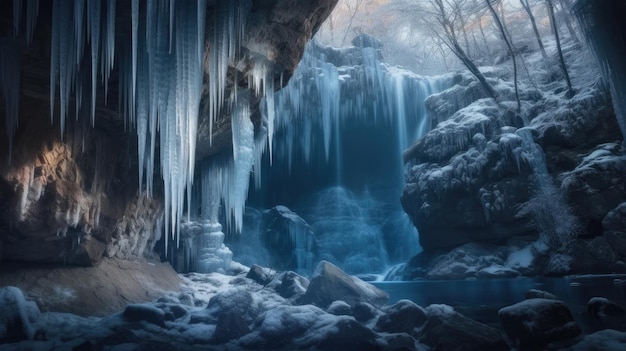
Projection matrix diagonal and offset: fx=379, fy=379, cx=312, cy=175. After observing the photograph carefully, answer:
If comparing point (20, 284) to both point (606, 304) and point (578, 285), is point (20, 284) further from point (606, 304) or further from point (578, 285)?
point (578, 285)

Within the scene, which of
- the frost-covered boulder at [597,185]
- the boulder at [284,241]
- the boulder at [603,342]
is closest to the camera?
the boulder at [603,342]

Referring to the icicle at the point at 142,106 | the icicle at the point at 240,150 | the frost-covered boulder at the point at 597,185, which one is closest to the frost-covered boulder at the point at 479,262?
the frost-covered boulder at the point at 597,185

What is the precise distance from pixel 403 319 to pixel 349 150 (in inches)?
1043

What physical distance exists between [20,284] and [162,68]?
5359 millimetres

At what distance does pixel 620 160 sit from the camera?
50.6 feet

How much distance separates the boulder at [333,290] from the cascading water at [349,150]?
1667 cm

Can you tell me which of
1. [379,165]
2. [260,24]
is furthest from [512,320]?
[379,165]

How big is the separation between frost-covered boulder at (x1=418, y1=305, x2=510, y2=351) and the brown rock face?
601 centimetres

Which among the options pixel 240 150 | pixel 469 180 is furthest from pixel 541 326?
pixel 469 180

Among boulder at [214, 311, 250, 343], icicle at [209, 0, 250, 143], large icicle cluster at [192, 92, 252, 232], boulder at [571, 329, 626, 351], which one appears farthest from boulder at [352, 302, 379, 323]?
icicle at [209, 0, 250, 143]

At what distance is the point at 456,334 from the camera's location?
598cm

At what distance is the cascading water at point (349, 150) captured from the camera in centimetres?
2727

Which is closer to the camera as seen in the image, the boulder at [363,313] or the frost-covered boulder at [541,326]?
the frost-covered boulder at [541,326]

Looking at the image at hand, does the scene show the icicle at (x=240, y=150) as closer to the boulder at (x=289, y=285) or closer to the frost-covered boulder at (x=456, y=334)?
the boulder at (x=289, y=285)
